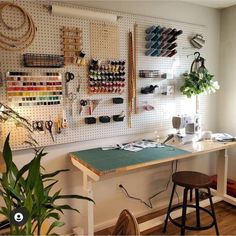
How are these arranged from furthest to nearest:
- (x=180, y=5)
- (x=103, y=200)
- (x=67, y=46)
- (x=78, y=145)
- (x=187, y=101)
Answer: (x=187, y=101), (x=180, y=5), (x=103, y=200), (x=78, y=145), (x=67, y=46)

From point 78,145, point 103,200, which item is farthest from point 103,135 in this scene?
point 103,200

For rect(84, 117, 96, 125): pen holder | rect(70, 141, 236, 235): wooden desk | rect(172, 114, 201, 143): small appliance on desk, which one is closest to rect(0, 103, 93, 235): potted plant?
rect(70, 141, 236, 235): wooden desk

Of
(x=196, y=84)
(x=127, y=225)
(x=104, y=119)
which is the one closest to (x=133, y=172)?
(x=104, y=119)

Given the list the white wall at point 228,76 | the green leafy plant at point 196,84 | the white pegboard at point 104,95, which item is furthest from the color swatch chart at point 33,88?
the white wall at point 228,76

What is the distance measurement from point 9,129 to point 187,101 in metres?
1.93

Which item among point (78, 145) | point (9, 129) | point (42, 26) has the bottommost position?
point (78, 145)

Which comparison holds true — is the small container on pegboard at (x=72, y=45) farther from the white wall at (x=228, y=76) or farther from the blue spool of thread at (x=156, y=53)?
the white wall at (x=228, y=76)

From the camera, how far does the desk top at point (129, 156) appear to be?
1.91m

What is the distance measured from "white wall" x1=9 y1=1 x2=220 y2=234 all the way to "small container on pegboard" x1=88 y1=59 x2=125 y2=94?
1.59 ft

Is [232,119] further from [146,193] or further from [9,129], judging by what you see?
[9,129]

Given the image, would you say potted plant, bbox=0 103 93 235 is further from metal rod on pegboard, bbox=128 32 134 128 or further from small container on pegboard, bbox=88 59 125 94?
metal rod on pegboard, bbox=128 32 134 128

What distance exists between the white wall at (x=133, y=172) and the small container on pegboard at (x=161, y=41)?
168mm

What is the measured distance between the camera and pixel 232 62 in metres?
3.07

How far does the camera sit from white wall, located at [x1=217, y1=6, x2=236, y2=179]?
3051 millimetres
